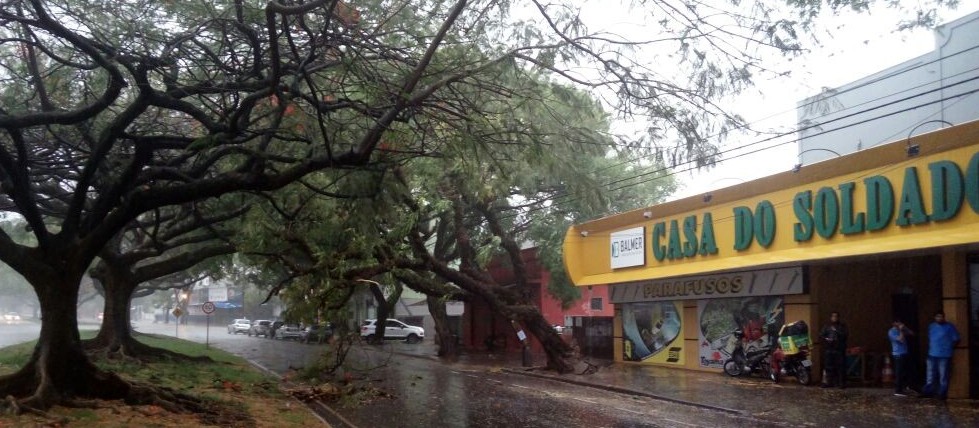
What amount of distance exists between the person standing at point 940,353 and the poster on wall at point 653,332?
26.8 ft

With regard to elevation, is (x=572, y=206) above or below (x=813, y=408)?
above

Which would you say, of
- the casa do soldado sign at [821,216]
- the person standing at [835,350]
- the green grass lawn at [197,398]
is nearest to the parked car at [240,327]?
the green grass lawn at [197,398]

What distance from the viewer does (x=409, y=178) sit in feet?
59.6

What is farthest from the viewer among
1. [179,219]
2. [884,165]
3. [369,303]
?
[369,303]

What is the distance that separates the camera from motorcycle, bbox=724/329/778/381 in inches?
715

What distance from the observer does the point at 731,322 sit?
64.9 ft

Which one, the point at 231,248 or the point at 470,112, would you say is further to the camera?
the point at 231,248

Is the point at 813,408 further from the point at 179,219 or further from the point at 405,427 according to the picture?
the point at 179,219

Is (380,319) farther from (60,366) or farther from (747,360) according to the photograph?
(60,366)

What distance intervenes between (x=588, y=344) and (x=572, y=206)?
481cm

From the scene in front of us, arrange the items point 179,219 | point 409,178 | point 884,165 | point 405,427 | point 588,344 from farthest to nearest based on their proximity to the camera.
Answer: point 588,344
point 179,219
point 409,178
point 884,165
point 405,427

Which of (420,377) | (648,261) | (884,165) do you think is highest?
→ (884,165)

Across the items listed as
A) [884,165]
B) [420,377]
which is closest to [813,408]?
[884,165]

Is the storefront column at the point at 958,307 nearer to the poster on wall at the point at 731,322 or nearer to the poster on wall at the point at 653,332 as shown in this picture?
the poster on wall at the point at 731,322
